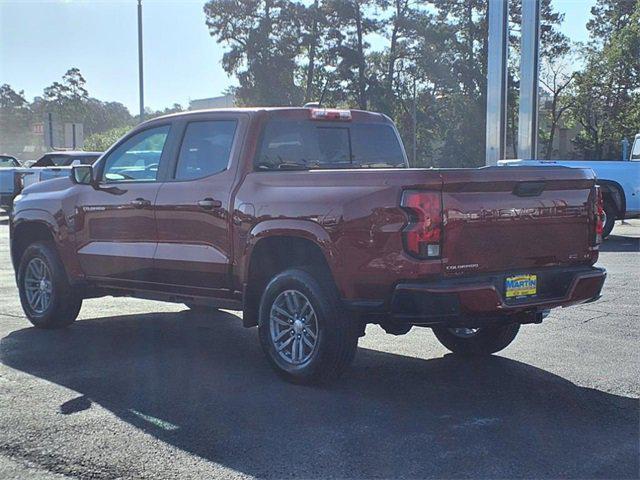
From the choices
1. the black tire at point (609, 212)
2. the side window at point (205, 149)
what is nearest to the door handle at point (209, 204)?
the side window at point (205, 149)

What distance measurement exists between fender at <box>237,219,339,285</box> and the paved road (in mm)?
894

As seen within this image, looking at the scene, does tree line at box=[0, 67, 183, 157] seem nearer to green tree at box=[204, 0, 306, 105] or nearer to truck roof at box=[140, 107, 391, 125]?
green tree at box=[204, 0, 306, 105]

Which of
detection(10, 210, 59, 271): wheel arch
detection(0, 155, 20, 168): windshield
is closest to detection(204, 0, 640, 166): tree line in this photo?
detection(0, 155, 20, 168): windshield

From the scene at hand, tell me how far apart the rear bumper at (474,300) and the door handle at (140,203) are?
8.55 ft

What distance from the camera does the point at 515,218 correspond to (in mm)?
5410

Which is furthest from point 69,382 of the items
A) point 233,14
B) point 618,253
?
point 233,14

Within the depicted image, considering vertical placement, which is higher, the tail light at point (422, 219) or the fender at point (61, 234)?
the tail light at point (422, 219)

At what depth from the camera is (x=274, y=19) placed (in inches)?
1849

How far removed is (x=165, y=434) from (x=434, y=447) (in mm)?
1590

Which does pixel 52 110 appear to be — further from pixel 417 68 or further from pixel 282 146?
pixel 282 146

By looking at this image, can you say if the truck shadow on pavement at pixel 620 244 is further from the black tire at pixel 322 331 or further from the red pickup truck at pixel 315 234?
the black tire at pixel 322 331

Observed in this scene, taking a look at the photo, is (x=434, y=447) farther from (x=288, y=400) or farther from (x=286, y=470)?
(x=288, y=400)

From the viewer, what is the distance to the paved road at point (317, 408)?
432 centimetres

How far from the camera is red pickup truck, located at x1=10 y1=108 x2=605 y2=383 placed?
16.9 ft
